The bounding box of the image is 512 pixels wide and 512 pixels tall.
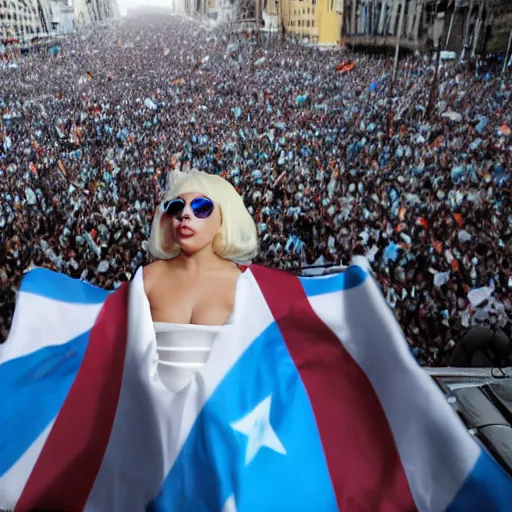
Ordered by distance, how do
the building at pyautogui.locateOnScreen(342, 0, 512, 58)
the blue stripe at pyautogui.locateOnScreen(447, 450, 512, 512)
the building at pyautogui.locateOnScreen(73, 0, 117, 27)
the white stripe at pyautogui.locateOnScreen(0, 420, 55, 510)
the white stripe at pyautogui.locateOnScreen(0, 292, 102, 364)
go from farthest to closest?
1. the building at pyautogui.locateOnScreen(73, 0, 117, 27)
2. the building at pyautogui.locateOnScreen(342, 0, 512, 58)
3. the white stripe at pyautogui.locateOnScreen(0, 292, 102, 364)
4. the white stripe at pyautogui.locateOnScreen(0, 420, 55, 510)
5. the blue stripe at pyautogui.locateOnScreen(447, 450, 512, 512)

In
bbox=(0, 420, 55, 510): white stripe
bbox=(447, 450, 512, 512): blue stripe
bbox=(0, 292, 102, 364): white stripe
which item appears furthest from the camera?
bbox=(0, 292, 102, 364): white stripe

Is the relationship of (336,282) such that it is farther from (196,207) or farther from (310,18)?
(310,18)

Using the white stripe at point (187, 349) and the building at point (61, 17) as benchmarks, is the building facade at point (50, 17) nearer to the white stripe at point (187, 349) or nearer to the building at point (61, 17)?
the building at point (61, 17)

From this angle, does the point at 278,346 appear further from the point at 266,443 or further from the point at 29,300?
the point at 29,300

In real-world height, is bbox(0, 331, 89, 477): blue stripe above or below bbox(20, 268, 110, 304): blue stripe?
below

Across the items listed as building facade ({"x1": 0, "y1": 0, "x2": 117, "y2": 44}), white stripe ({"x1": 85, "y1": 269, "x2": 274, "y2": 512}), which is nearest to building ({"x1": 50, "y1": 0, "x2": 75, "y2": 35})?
building facade ({"x1": 0, "y1": 0, "x2": 117, "y2": 44})

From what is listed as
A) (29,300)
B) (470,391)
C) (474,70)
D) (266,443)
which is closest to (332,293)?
(266,443)

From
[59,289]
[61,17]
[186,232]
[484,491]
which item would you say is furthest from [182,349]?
[61,17]

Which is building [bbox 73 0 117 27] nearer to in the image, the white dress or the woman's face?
the woman's face
